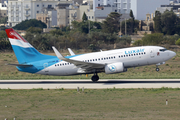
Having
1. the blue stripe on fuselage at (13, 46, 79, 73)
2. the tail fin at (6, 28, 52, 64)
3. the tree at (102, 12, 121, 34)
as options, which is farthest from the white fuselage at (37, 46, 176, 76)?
the tree at (102, 12, 121, 34)

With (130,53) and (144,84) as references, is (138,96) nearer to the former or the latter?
(144,84)

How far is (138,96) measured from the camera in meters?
28.8

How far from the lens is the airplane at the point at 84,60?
38281 mm

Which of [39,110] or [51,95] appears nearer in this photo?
[39,110]

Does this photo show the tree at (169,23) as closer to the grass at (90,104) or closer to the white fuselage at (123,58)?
the white fuselage at (123,58)

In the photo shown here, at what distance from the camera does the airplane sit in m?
38.3

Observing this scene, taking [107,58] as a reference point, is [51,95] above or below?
below

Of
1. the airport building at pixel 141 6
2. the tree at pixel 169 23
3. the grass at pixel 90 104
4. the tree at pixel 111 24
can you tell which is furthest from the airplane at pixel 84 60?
the airport building at pixel 141 6

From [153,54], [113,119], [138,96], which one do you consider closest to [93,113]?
[113,119]

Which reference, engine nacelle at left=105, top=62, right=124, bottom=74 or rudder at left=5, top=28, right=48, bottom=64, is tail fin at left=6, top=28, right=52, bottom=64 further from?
engine nacelle at left=105, top=62, right=124, bottom=74

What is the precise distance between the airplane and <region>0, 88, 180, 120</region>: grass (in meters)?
5.81

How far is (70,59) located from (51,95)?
7.44 meters

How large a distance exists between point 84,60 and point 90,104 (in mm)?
13783

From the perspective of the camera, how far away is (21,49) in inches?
1539
